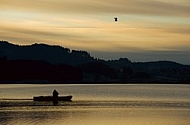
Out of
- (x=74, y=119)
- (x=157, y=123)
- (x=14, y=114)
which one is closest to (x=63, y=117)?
(x=74, y=119)

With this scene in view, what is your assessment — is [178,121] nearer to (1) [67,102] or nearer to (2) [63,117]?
(2) [63,117]

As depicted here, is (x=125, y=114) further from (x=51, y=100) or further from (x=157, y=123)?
(x=51, y=100)

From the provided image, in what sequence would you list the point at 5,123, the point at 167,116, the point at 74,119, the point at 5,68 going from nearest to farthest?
the point at 5,123 → the point at 74,119 → the point at 167,116 → the point at 5,68

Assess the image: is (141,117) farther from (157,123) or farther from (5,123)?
(5,123)

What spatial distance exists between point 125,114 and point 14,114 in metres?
13.2

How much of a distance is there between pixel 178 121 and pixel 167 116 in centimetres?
610

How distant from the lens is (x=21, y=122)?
53094 millimetres

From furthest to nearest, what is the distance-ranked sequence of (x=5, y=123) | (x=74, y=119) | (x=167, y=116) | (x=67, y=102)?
(x=67, y=102), (x=167, y=116), (x=74, y=119), (x=5, y=123)

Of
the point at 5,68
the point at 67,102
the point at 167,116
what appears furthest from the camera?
the point at 5,68

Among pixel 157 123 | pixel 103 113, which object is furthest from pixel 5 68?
pixel 157 123

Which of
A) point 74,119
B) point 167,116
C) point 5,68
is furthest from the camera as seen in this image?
point 5,68

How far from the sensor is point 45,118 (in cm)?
5747

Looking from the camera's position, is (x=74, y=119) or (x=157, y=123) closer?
(x=157, y=123)

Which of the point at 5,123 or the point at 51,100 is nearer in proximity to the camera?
the point at 5,123
